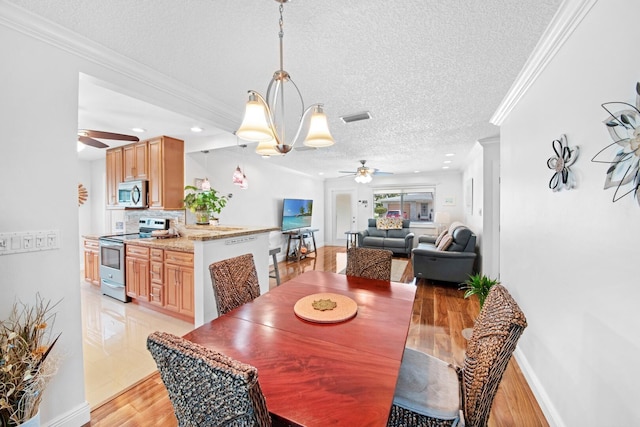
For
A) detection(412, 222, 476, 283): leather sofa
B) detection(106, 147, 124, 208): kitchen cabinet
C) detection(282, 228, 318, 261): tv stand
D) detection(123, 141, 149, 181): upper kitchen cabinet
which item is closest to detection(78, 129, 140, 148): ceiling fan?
detection(123, 141, 149, 181): upper kitchen cabinet

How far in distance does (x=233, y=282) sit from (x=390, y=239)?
570 cm

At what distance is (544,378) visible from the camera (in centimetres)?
170

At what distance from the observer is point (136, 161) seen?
12.7 ft

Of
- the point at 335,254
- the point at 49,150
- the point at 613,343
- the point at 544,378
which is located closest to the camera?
the point at 613,343

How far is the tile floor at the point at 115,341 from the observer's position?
1938 millimetres

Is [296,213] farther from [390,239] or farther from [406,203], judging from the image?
[406,203]

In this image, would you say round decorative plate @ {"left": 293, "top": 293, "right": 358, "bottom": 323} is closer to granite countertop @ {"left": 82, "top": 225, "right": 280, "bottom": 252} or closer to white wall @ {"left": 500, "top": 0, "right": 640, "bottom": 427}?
white wall @ {"left": 500, "top": 0, "right": 640, "bottom": 427}

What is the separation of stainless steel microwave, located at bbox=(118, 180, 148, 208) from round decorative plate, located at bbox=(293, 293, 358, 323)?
3430mm

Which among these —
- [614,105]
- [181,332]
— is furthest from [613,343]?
[181,332]

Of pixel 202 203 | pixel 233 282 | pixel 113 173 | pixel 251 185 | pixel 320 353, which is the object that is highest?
pixel 113 173

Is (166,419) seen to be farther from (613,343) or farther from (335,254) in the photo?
(335,254)

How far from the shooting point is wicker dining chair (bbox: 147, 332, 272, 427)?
58cm

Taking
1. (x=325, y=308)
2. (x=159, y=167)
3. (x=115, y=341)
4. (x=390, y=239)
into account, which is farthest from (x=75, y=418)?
(x=390, y=239)

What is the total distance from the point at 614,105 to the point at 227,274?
2.22m
